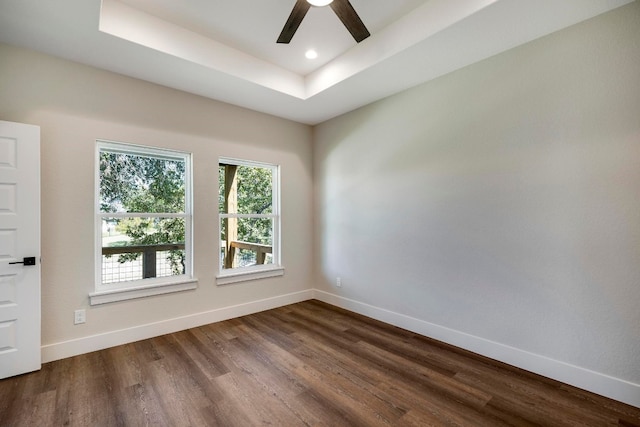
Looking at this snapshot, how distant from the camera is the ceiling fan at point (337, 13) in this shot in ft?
6.23

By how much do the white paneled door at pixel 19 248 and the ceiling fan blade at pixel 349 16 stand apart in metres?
2.59

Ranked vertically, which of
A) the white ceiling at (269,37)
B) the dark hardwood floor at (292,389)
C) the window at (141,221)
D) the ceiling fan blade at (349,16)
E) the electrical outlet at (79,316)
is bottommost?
the dark hardwood floor at (292,389)

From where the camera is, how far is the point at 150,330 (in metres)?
3.15

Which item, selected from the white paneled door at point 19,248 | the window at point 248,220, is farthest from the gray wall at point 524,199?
the white paneled door at point 19,248

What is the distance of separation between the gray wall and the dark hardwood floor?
400 millimetres

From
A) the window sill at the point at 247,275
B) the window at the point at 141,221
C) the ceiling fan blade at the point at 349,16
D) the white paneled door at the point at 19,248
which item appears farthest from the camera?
the window sill at the point at 247,275

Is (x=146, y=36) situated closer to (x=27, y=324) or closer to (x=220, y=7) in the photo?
(x=220, y=7)

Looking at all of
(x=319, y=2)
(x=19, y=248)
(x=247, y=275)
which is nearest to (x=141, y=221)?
(x=19, y=248)

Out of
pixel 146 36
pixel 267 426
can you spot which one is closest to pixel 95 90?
pixel 146 36

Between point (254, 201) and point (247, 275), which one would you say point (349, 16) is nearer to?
point (254, 201)

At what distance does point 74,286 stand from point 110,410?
1.34 m

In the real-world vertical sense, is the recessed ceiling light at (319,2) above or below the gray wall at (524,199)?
above

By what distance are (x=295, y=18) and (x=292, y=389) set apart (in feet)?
8.76

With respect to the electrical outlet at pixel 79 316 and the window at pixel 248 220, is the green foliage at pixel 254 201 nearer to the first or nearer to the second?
the window at pixel 248 220
